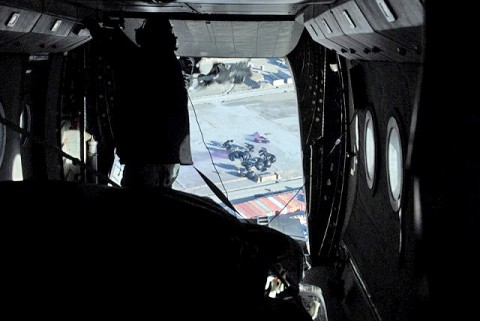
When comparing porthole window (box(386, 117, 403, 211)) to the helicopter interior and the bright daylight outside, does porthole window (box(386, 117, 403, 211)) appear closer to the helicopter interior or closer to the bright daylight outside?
the helicopter interior

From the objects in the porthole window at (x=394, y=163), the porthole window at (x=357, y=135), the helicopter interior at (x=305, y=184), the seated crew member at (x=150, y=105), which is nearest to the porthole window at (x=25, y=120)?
the helicopter interior at (x=305, y=184)

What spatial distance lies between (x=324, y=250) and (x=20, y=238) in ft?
18.2

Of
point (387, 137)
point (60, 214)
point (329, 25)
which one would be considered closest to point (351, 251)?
point (387, 137)

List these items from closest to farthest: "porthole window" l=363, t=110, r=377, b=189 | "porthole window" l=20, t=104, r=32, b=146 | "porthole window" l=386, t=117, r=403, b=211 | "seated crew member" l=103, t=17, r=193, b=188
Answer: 1. "porthole window" l=386, t=117, r=403, b=211
2. "seated crew member" l=103, t=17, r=193, b=188
3. "porthole window" l=363, t=110, r=377, b=189
4. "porthole window" l=20, t=104, r=32, b=146

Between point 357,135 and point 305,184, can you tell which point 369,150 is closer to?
point 357,135

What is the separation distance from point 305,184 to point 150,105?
339cm

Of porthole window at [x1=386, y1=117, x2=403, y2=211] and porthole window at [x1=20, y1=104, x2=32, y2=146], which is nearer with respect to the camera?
porthole window at [x1=386, y1=117, x2=403, y2=211]

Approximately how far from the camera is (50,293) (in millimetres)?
1817

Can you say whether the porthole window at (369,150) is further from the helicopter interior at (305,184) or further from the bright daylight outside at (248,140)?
the bright daylight outside at (248,140)

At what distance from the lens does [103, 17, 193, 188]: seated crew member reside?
4434mm

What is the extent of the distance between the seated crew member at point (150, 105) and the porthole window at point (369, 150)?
1.66 metres

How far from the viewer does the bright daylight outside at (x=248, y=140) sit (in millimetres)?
14219

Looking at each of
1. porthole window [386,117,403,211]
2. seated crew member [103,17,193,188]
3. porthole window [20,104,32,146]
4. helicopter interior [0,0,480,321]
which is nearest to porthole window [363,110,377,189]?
helicopter interior [0,0,480,321]

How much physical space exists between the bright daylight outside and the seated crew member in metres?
3.18
